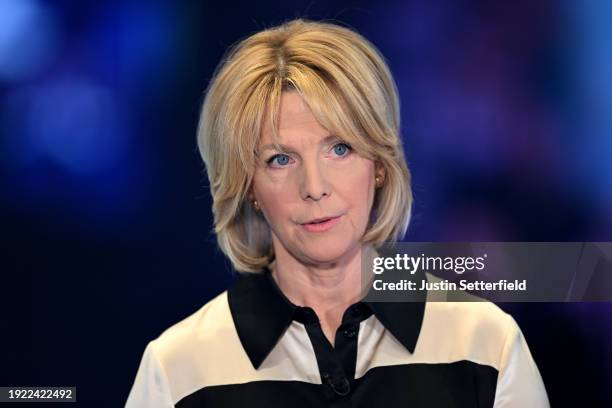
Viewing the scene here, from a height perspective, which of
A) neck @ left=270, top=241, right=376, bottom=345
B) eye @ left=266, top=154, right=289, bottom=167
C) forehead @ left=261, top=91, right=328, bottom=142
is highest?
forehead @ left=261, top=91, right=328, bottom=142

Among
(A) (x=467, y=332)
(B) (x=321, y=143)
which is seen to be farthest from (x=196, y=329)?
(A) (x=467, y=332)

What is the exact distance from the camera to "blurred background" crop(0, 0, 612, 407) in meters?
2.82

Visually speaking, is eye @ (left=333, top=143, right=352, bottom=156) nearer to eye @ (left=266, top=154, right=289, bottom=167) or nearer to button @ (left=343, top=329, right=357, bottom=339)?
eye @ (left=266, top=154, right=289, bottom=167)

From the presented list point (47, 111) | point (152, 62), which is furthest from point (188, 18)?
point (47, 111)

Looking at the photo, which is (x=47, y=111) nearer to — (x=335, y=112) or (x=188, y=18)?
(x=188, y=18)

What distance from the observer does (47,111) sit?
2.83m

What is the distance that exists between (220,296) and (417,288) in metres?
0.55

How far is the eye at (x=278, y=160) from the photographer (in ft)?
8.54

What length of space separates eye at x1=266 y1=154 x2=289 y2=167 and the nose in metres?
0.06

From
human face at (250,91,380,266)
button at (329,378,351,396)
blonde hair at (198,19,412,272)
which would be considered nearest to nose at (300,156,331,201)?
human face at (250,91,380,266)

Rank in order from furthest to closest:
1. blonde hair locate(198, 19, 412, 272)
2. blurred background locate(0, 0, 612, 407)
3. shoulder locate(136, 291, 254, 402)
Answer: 1. blurred background locate(0, 0, 612, 407)
2. shoulder locate(136, 291, 254, 402)
3. blonde hair locate(198, 19, 412, 272)

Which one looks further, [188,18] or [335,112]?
[188,18]

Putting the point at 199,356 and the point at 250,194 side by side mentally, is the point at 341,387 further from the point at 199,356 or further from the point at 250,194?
the point at 250,194

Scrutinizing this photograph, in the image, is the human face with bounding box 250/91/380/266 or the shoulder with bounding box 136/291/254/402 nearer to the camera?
the human face with bounding box 250/91/380/266
